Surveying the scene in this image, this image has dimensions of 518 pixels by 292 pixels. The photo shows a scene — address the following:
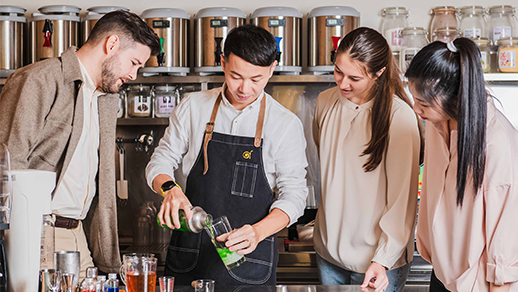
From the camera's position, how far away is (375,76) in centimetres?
175

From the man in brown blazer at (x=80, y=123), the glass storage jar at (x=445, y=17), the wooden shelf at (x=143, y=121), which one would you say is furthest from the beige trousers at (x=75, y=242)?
the glass storage jar at (x=445, y=17)

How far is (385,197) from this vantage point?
176cm

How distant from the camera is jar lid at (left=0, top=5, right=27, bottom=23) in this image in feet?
9.67

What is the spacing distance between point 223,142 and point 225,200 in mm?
206

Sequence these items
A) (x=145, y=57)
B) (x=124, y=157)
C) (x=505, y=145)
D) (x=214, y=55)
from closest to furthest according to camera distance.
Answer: (x=505, y=145), (x=145, y=57), (x=214, y=55), (x=124, y=157)

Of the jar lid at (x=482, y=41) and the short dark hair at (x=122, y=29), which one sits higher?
the jar lid at (x=482, y=41)

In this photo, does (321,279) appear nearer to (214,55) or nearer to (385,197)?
(385,197)

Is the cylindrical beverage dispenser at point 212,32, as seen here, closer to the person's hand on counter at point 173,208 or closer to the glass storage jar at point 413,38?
the glass storage jar at point 413,38

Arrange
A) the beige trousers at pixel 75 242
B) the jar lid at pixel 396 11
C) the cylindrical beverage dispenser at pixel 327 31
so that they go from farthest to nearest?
1. the jar lid at pixel 396 11
2. the cylindrical beverage dispenser at pixel 327 31
3. the beige trousers at pixel 75 242

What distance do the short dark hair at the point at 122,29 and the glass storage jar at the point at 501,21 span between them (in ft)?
6.99

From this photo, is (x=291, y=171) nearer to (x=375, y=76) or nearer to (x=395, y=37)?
(x=375, y=76)

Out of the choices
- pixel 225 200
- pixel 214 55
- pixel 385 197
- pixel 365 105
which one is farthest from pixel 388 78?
pixel 214 55

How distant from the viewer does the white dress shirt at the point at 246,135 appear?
180 centimetres

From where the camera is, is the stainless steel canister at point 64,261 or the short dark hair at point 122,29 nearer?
the stainless steel canister at point 64,261
